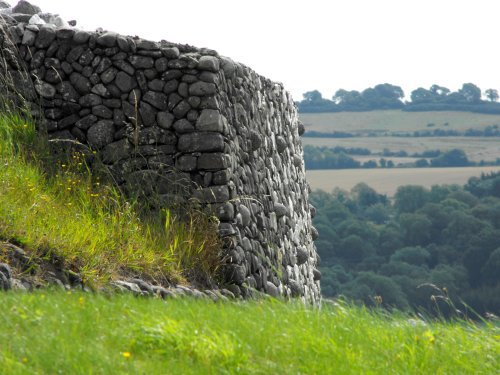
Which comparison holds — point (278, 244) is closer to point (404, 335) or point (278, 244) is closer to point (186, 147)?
point (186, 147)

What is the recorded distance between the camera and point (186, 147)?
1063cm

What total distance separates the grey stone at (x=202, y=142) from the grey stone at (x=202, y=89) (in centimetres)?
48

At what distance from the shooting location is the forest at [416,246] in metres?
51.8

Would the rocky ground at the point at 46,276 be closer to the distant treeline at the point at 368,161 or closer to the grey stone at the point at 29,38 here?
the grey stone at the point at 29,38

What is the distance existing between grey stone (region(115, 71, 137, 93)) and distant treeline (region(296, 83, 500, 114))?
98.6 meters

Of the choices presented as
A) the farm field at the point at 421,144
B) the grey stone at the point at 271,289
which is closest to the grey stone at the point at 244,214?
the grey stone at the point at 271,289

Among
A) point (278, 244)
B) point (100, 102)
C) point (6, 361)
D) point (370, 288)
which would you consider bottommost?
point (370, 288)

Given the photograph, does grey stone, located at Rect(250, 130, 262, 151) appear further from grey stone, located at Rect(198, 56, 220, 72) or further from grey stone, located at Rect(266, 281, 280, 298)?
grey stone, located at Rect(266, 281, 280, 298)

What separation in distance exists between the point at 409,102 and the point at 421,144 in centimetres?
1509

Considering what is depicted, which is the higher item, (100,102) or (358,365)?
(100,102)

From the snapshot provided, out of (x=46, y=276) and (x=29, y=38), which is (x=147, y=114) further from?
(x=46, y=276)

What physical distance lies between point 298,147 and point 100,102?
5.35 metres

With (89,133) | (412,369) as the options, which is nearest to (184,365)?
(412,369)

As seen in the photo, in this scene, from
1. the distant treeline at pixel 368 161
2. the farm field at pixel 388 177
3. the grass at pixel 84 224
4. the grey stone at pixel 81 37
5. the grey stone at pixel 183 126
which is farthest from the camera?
the distant treeline at pixel 368 161
